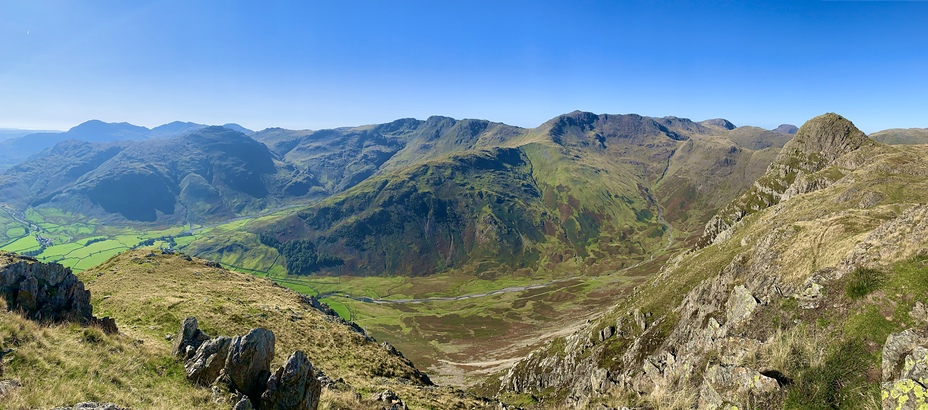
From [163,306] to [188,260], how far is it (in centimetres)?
5846

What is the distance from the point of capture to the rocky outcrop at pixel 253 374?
19.5 metres

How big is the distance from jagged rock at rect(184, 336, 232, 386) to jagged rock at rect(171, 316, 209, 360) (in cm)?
120

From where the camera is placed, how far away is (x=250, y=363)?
20.8 m

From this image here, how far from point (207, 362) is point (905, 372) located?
33383 millimetres

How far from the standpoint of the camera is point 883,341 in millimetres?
18969

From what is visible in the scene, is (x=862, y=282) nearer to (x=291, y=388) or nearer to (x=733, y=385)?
(x=733, y=385)

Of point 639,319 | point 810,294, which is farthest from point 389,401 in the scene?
point 639,319

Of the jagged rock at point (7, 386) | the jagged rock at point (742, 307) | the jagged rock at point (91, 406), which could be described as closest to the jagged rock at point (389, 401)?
the jagged rock at point (91, 406)

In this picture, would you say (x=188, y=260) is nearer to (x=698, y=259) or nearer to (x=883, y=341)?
(x=883, y=341)

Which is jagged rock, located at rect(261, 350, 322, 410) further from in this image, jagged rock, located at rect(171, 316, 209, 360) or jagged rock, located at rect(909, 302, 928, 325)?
jagged rock, located at rect(909, 302, 928, 325)

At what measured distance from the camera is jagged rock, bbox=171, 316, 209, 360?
22766 mm

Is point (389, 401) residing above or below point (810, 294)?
below

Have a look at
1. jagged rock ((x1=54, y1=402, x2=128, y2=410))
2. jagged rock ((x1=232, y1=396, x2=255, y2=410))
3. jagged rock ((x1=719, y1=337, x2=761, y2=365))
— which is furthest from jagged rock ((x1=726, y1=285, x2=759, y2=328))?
jagged rock ((x1=54, y1=402, x2=128, y2=410))

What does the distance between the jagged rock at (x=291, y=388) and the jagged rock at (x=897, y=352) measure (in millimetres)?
27524
